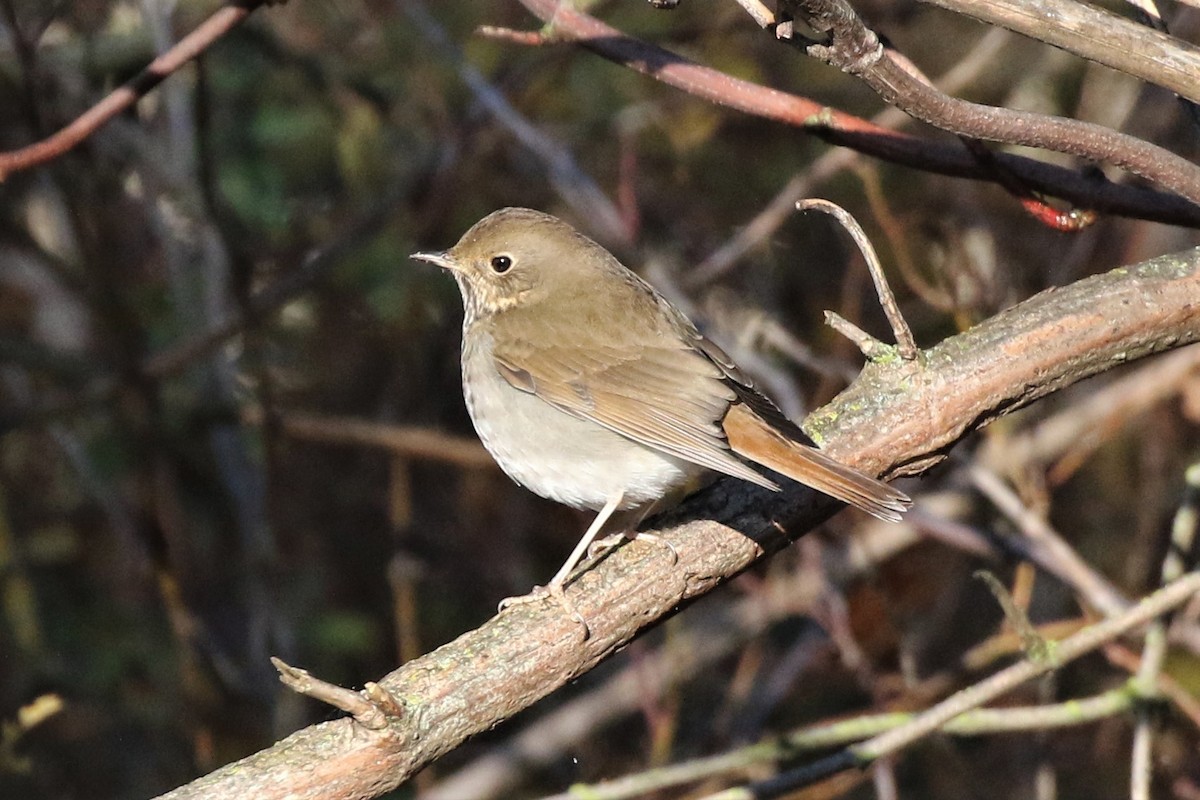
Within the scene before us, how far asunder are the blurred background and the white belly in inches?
58.8

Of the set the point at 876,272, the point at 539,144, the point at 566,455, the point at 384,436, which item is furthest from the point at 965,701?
the point at 384,436

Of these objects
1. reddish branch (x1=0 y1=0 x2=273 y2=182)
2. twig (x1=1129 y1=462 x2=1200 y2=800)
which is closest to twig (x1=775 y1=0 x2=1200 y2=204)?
twig (x1=1129 y1=462 x2=1200 y2=800)

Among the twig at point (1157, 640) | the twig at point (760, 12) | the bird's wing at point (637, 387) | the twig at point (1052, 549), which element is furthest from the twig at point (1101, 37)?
the twig at point (1052, 549)

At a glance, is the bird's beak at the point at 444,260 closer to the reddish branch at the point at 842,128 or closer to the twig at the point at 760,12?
the reddish branch at the point at 842,128

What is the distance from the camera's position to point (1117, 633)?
11.0 ft

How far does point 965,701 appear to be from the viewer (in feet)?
10.4

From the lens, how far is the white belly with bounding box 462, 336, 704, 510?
3584 millimetres

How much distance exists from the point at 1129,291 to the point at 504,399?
157 cm

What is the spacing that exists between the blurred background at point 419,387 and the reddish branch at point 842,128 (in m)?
1.70

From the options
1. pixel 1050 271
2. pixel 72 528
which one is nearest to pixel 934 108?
pixel 1050 271

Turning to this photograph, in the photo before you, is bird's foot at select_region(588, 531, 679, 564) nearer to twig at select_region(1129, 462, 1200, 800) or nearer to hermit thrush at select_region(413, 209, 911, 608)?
hermit thrush at select_region(413, 209, 911, 608)

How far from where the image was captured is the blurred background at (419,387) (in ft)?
17.6

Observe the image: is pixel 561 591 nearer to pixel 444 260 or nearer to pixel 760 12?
pixel 760 12

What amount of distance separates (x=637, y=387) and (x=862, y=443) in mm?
705
